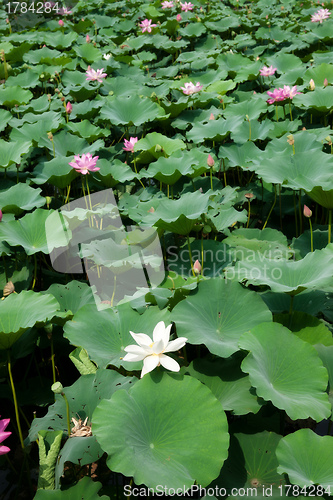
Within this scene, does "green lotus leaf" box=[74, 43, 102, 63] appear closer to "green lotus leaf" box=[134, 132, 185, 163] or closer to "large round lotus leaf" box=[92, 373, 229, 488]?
"green lotus leaf" box=[134, 132, 185, 163]

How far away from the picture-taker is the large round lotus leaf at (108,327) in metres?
1.44

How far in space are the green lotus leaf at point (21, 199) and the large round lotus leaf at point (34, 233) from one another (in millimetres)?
200

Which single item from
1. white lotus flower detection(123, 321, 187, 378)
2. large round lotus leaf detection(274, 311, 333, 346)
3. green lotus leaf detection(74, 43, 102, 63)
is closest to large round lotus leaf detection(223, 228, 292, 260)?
large round lotus leaf detection(274, 311, 333, 346)

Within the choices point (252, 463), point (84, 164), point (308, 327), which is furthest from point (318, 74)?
point (252, 463)

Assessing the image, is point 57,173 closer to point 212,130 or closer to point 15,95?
point 212,130

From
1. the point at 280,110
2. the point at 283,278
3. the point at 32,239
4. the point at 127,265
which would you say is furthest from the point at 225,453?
the point at 280,110

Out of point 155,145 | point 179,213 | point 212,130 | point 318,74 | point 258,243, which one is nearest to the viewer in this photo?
point 179,213

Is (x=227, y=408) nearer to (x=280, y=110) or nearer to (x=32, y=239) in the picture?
(x=32, y=239)

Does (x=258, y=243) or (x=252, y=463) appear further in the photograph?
(x=258, y=243)

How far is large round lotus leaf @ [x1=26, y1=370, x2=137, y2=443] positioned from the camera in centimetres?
128

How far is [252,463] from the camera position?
1.16m

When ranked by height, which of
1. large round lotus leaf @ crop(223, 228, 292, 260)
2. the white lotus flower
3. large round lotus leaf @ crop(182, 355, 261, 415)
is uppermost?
the white lotus flower

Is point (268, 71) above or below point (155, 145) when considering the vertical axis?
above

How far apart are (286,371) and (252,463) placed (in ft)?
0.88
